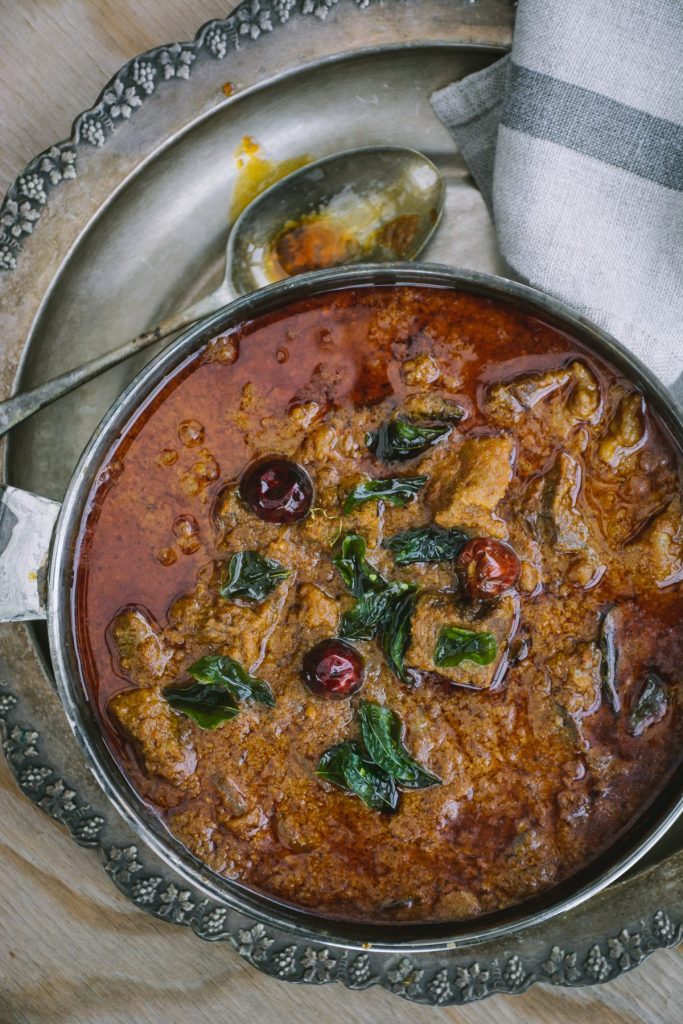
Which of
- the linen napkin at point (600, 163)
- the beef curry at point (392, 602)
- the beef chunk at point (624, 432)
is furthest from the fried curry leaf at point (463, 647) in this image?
the linen napkin at point (600, 163)

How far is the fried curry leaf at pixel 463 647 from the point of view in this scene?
6.77ft

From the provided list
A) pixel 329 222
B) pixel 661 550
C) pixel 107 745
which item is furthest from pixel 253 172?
pixel 107 745

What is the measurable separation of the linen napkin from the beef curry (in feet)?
1.07

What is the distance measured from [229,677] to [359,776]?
16.4 inches

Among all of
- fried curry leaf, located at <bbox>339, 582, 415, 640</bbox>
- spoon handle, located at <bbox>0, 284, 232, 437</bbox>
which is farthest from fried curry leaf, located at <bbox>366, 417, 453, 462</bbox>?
spoon handle, located at <bbox>0, 284, 232, 437</bbox>

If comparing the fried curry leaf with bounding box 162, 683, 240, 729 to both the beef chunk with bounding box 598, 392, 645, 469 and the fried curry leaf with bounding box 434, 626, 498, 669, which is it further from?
the beef chunk with bounding box 598, 392, 645, 469

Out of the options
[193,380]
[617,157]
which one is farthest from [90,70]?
[617,157]

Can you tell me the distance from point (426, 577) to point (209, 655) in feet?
1.96

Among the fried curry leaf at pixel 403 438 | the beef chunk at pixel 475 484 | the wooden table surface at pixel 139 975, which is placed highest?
the fried curry leaf at pixel 403 438

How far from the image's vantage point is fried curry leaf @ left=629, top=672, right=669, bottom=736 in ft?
6.97

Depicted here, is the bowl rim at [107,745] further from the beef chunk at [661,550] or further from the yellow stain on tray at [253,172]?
the yellow stain on tray at [253,172]

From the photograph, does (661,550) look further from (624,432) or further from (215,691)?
(215,691)

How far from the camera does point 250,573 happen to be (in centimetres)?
216

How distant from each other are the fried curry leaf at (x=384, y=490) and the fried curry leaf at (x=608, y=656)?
59 centimetres
